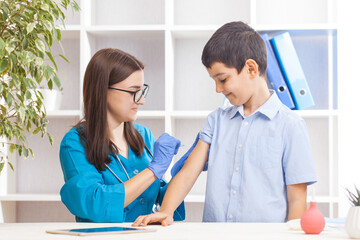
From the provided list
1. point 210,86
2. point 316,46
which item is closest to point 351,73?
point 316,46

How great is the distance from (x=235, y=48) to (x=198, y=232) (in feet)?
2.36

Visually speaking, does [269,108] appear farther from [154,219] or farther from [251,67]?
[154,219]

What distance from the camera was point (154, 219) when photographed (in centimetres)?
147

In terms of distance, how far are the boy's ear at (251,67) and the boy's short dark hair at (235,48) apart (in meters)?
0.02

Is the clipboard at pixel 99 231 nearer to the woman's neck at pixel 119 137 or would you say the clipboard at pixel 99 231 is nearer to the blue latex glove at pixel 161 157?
the blue latex glove at pixel 161 157

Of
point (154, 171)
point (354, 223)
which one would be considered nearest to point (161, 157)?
point (154, 171)

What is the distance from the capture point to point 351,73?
2598 millimetres

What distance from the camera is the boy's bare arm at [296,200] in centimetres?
161

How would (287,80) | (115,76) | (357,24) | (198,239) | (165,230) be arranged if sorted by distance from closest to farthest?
(198,239) < (165,230) < (115,76) < (287,80) < (357,24)

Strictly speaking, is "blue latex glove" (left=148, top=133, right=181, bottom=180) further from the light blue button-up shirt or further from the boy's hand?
the boy's hand

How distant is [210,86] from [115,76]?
2.89ft

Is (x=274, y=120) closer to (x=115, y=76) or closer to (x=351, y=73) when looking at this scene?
(x=115, y=76)

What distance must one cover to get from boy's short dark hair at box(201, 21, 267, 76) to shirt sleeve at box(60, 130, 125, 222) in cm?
58

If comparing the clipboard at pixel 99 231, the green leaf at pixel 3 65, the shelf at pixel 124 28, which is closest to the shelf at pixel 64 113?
the shelf at pixel 124 28
